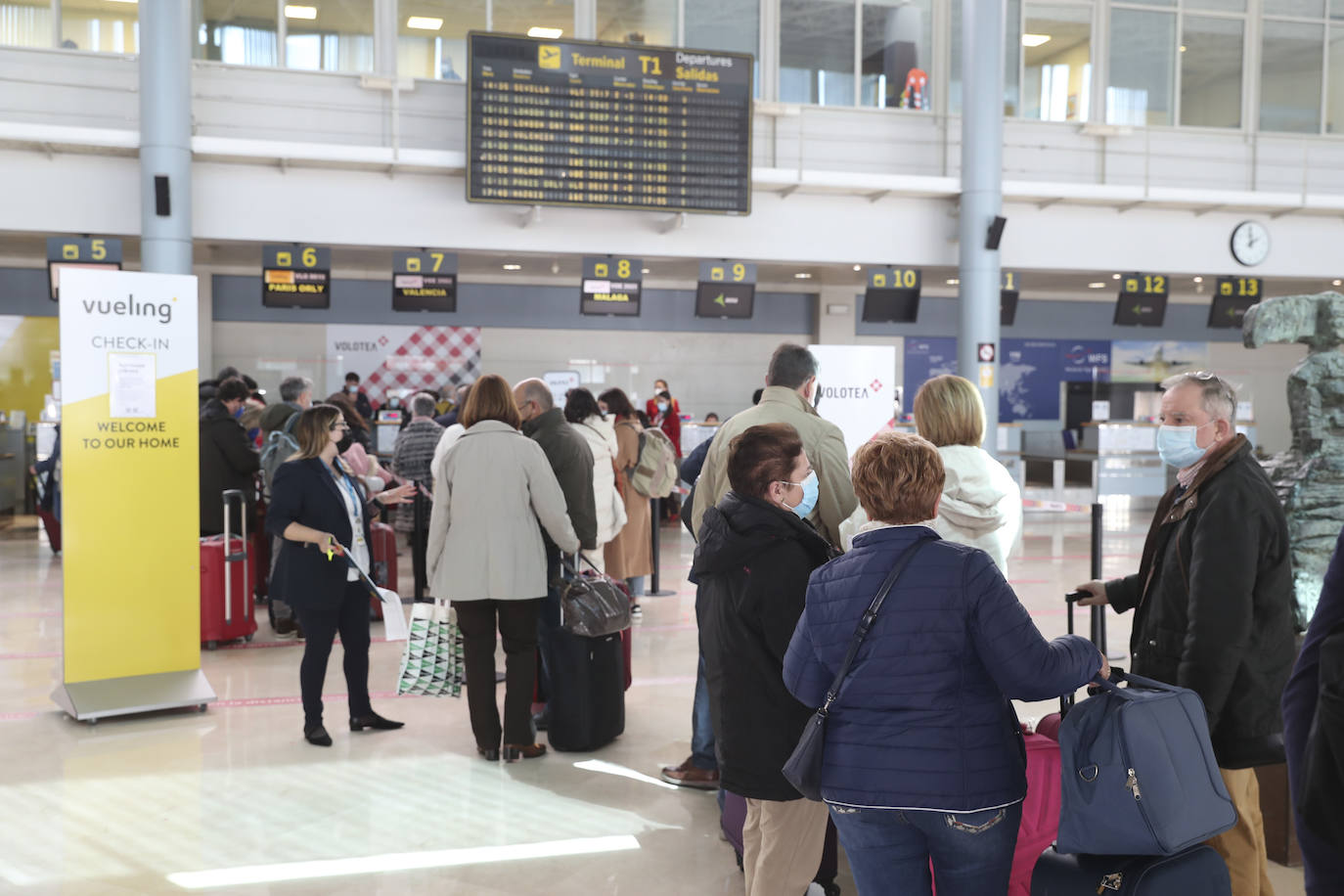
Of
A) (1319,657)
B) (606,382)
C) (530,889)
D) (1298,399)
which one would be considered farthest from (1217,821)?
(606,382)

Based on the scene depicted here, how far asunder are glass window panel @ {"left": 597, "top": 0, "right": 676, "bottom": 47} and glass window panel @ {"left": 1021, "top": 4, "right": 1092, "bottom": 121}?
4.08 metres

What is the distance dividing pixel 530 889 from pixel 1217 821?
81.4 inches

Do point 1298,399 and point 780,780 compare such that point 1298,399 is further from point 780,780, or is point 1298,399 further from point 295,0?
point 295,0

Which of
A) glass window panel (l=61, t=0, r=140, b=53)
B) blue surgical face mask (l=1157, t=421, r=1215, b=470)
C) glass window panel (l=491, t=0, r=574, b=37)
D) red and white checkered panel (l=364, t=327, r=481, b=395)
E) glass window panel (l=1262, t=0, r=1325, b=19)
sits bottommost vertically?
blue surgical face mask (l=1157, t=421, r=1215, b=470)

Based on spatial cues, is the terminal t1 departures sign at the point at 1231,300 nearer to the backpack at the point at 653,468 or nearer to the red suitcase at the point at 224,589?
the backpack at the point at 653,468

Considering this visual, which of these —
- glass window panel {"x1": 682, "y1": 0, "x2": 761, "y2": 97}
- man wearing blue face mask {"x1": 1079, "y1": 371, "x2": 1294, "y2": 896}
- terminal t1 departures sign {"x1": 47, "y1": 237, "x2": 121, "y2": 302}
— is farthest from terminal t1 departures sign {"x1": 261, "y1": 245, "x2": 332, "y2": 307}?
man wearing blue face mask {"x1": 1079, "y1": 371, "x2": 1294, "y2": 896}

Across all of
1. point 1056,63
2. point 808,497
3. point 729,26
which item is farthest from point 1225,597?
point 1056,63

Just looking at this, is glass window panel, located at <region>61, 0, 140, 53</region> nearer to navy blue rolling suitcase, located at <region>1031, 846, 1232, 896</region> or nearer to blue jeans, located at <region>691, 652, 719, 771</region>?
blue jeans, located at <region>691, 652, 719, 771</region>

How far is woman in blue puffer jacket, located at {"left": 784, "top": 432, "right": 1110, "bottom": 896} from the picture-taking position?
2.00 m

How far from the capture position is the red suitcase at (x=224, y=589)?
6.50 metres

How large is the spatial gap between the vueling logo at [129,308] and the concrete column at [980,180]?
26.5ft

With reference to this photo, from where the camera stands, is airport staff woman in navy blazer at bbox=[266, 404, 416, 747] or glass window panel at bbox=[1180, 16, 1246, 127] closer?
airport staff woman in navy blazer at bbox=[266, 404, 416, 747]

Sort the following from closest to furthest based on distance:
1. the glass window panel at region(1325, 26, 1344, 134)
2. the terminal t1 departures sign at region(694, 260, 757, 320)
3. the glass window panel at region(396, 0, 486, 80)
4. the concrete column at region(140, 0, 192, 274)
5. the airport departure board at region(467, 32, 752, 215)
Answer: the concrete column at region(140, 0, 192, 274) < the airport departure board at region(467, 32, 752, 215) < the glass window panel at region(396, 0, 486, 80) < the terminal t1 departures sign at region(694, 260, 757, 320) < the glass window panel at region(1325, 26, 1344, 134)

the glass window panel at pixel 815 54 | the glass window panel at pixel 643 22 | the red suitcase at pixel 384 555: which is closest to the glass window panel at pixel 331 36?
the glass window panel at pixel 643 22
